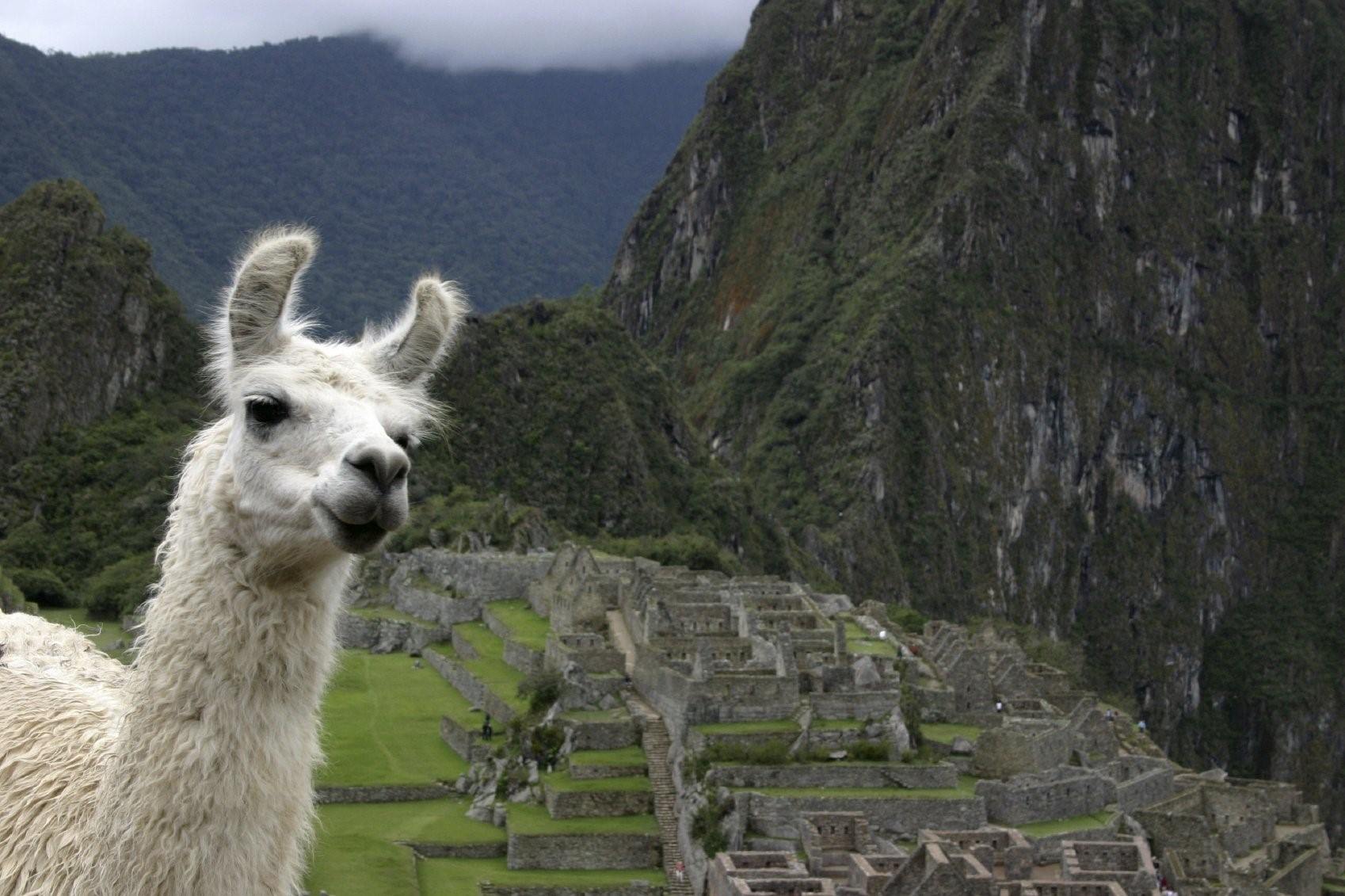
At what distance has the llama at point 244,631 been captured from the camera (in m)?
3.82

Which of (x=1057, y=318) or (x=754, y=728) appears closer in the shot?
(x=754, y=728)

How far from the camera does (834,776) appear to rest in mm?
25719

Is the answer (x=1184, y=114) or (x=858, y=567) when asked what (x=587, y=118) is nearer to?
(x=1184, y=114)

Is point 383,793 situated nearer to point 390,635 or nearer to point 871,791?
point 871,791

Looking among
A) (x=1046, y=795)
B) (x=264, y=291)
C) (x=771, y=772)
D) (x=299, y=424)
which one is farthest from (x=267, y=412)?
(x=1046, y=795)

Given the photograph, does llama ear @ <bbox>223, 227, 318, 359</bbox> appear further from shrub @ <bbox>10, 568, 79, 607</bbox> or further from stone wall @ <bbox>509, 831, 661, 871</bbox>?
shrub @ <bbox>10, 568, 79, 607</bbox>

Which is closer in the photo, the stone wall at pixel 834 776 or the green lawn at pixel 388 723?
the stone wall at pixel 834 776

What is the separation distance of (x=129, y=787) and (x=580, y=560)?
3099 cm

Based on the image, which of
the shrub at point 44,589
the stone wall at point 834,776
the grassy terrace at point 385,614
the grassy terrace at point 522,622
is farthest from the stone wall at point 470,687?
the shrub at point 44,589

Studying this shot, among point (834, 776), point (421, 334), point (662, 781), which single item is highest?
point (421, 334)

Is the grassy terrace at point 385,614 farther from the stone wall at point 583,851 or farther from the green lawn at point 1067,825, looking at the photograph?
the green lawn at point 1067,825

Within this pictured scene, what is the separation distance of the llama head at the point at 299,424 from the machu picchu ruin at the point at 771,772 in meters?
15.5

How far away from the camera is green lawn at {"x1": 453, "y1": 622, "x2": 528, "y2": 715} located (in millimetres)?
29750

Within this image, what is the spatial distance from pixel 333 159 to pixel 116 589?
69.3 meters
